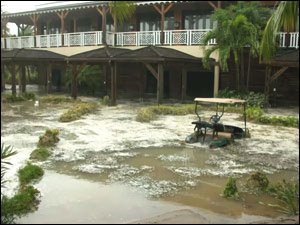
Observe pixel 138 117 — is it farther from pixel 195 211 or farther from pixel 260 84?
pixel 195 211

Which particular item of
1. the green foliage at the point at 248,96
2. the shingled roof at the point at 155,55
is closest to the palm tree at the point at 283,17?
the green foliage at the point at 248,96

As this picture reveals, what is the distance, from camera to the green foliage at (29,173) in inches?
Answer: 375

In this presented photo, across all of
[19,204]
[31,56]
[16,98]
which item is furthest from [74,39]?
[19,204]

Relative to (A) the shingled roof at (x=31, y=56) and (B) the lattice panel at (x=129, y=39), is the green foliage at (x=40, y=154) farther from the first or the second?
(B) the lattice panel at (x=129, y=39)

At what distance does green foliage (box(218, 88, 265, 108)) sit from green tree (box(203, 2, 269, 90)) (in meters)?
1.82

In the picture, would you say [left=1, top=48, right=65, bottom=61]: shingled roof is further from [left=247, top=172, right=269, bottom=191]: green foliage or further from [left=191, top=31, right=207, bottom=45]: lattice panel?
[left=247, top=172, right=269, bottom=191]: green foliage

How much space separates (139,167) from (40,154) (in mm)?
2907

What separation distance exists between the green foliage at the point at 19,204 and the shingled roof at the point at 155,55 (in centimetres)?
1387

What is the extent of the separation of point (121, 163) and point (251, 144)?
15.3 ft

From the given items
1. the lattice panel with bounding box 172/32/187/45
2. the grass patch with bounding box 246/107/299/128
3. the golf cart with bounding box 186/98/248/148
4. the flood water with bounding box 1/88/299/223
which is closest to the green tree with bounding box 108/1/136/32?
the flood water with bounding box 1/88/299/223

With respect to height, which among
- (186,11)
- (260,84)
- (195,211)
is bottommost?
(195,211)

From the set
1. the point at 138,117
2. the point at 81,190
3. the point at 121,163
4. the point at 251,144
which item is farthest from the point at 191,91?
the point at 81,190

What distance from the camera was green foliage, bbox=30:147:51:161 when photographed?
37.9ft

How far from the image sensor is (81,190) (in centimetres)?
912
